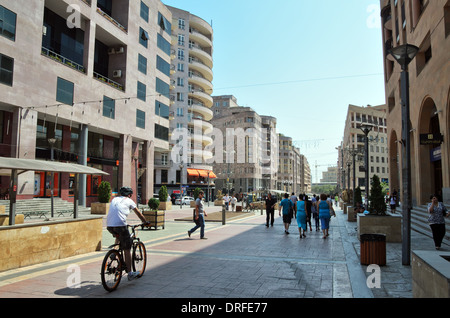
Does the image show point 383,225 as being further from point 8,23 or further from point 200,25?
point 200,25

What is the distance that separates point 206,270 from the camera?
281 inches

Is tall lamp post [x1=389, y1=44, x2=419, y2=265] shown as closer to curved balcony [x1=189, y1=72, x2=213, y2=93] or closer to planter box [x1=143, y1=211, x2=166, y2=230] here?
planter box [x1=143, y1=211, x2=166, y2=230]

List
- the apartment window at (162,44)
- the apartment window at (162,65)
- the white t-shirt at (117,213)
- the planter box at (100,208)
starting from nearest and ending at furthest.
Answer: the white t-shirt at (117,213)
the planter box at (100,208)
the apartment window at (162,44)
the apartment window at (162,65)

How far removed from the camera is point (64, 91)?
76.9 feet

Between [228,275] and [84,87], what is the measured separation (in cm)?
2314

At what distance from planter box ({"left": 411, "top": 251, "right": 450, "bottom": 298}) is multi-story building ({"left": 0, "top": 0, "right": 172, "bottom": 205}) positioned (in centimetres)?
2179

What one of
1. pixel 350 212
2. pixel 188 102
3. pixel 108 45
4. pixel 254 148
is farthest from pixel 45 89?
pixel 254 148

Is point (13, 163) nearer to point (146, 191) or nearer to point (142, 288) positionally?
point (142, 288)

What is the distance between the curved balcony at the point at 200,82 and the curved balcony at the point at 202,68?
1239mm

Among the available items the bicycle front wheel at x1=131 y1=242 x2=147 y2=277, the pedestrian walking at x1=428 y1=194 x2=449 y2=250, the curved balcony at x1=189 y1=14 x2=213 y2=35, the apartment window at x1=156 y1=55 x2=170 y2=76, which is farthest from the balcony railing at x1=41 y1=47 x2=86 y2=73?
the curved balcony at x1=189 y1=14 x2=213 y2=35

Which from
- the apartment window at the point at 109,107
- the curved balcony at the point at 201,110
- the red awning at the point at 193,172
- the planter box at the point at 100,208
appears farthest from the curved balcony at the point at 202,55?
the planter box at the point at 100,208

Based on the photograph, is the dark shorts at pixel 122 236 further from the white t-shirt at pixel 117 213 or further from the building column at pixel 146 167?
the building column at pixel 146 167

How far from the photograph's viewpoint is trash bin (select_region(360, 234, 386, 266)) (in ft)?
24.5

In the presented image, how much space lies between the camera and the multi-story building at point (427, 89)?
15117 mm
